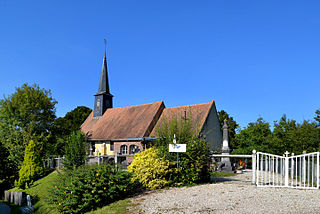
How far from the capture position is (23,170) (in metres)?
17.7

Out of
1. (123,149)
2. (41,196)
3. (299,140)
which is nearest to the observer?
(41,196)

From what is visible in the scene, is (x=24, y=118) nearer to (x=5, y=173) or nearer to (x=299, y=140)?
(x=5, y=173)

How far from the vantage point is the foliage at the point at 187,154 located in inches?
400

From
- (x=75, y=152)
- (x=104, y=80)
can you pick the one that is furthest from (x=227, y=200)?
(x=104, y=80)

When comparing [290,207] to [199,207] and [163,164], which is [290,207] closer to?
[199,207]

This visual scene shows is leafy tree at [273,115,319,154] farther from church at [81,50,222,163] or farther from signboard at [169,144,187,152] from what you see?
signboard at [169,144,187,152]

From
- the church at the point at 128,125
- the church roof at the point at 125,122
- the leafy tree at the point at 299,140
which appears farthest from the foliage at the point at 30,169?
the leafy tree at the point at 299,140

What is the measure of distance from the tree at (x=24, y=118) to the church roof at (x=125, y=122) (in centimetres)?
493

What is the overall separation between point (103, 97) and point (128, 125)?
7.19 m

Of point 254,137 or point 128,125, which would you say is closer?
point 254,137

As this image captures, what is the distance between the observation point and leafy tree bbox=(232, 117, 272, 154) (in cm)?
2408

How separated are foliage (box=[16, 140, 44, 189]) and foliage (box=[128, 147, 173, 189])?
36.0 feet

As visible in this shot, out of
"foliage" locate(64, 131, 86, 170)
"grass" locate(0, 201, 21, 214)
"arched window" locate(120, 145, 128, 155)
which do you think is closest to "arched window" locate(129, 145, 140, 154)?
"arched window" locate(120, 145, 128, 155)

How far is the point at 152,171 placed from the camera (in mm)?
9930
